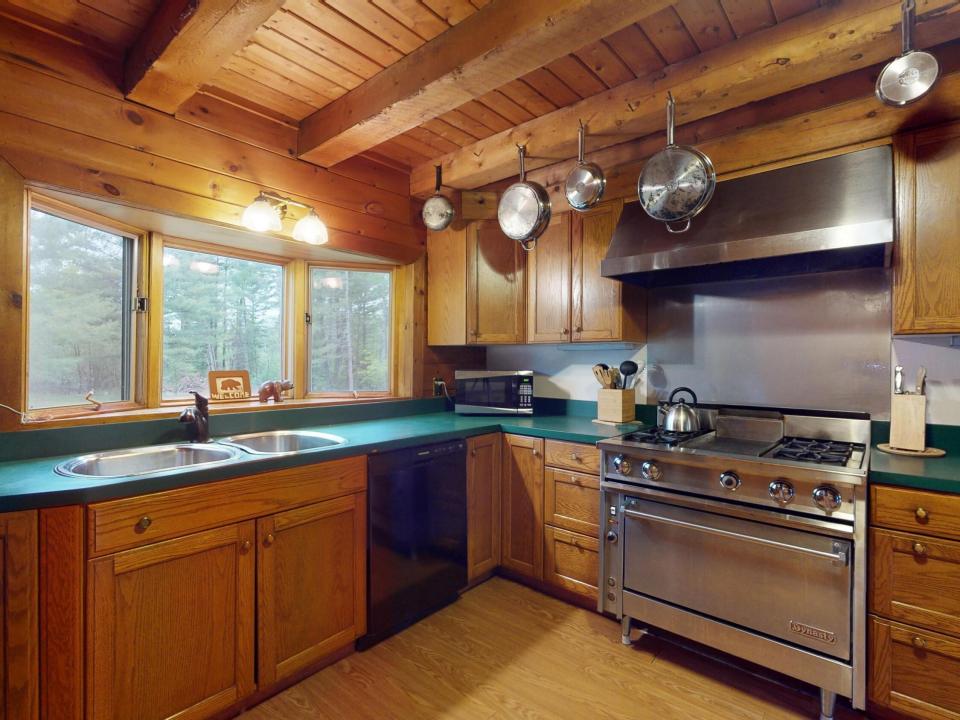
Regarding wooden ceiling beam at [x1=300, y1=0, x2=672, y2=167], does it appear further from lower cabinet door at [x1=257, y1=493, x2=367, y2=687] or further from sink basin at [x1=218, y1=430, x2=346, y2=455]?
lower cabinet door at [x1=257, y1=493, x2=367, y2=687]

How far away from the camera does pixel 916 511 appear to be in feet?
4.97

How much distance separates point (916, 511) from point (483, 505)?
176 centimetres

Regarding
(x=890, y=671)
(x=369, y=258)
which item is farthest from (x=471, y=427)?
(x=890, y=671)

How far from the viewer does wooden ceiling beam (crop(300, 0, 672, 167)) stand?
57.3 inches

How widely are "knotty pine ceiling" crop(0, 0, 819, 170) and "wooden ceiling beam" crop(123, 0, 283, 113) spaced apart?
0.09 m

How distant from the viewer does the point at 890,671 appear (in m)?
1.56

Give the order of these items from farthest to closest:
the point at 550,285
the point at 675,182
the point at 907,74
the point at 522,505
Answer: the point at 550,285
the point at 522,505
the point at 675,182
the point at 907,74

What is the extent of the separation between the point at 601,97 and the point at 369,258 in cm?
155

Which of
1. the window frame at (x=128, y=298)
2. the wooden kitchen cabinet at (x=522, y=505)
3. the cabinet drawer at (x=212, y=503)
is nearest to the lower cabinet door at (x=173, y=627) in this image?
the cabinet drawer at (x=212, y=503)

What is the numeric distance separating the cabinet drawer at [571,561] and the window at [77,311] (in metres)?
2.12

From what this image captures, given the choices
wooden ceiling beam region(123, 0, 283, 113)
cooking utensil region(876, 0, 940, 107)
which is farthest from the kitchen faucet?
cooking utensil region(876, 0, 940, 107)

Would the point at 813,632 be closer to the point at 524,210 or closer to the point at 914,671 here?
the point at 914,671

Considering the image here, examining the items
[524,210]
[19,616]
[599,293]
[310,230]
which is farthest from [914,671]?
[310,230]

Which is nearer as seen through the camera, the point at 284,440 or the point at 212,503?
the point at 212,503
